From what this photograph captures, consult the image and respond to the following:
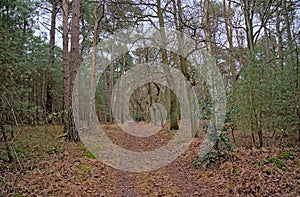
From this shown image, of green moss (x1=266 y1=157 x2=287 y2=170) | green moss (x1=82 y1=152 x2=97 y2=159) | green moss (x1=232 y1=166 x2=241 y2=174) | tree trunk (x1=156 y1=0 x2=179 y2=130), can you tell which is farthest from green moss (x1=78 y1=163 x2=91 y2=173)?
tree trunk (x1=156 y1=0 x2=179 y2=130)

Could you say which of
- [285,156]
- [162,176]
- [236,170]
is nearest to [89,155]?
[162,176]

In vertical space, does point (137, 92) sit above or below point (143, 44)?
below

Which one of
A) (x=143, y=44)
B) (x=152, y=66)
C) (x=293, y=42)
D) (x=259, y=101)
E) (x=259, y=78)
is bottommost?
(x=259, y=101)

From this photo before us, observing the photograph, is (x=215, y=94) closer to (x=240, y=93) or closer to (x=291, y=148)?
(x=240, y=93)

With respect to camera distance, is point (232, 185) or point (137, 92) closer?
point (232, 185)

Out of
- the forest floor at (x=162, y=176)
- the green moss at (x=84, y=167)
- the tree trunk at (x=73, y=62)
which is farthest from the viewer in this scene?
the tree trunk at (x=73, y=62)

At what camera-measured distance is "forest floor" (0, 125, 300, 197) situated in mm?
5984

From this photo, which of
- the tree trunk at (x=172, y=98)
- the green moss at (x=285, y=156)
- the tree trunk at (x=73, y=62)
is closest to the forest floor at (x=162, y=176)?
the green moss at (x=285, y=156)

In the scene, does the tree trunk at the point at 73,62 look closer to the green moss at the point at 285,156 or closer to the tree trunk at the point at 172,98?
the tree trunk at the point at 172,98

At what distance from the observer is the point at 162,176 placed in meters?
8.03

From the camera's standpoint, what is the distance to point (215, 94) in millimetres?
9203

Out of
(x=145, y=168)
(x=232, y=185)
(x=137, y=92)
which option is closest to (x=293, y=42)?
(x=232, y=185)

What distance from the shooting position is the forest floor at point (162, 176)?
598 cm

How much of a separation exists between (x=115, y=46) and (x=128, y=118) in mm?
26762
